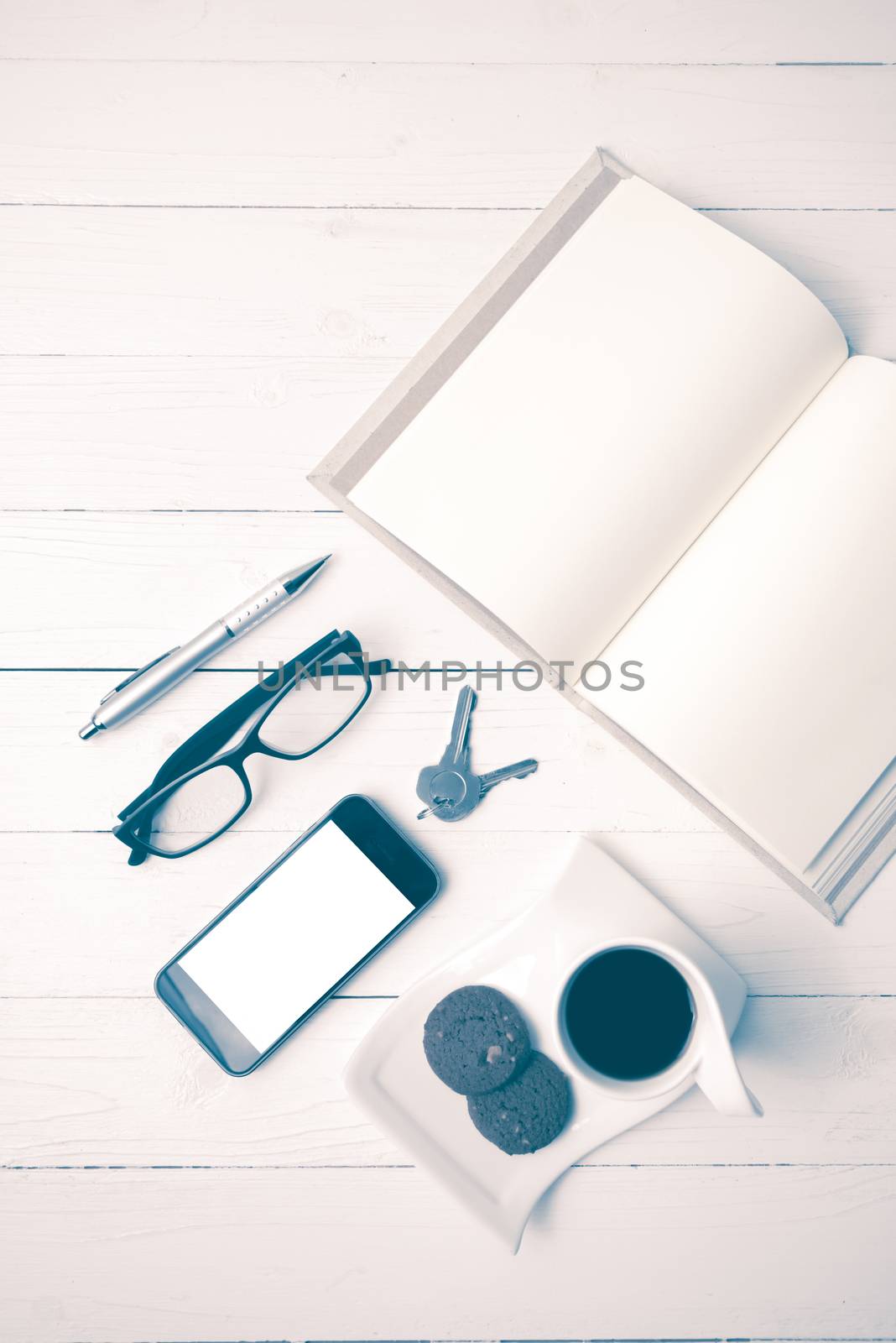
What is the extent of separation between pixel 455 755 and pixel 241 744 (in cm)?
15

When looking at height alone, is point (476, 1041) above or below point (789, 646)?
below

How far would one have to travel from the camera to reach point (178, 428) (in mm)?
620

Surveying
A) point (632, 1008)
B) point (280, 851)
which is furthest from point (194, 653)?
point (632, 1008)

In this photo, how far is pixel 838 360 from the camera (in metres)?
0.59

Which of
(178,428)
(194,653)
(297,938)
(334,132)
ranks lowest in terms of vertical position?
(297,938)

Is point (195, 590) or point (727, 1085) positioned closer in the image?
point (727, 1085)

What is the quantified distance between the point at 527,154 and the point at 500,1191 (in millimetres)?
737

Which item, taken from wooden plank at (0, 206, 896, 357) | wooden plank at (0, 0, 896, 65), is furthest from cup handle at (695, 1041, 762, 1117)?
wooden plank at (0, 0, 896, 65)

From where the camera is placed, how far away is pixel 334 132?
0.63 m

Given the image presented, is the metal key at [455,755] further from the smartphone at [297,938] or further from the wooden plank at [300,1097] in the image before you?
the wooden plank at [300,1097]

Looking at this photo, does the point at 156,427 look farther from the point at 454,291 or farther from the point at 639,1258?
the point at 639,1258

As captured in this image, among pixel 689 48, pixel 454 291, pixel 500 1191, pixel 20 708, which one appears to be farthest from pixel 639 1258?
pixel 689 48

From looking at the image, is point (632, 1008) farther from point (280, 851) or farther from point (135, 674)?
point (135, 674)

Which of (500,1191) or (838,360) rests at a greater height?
(838,360)
